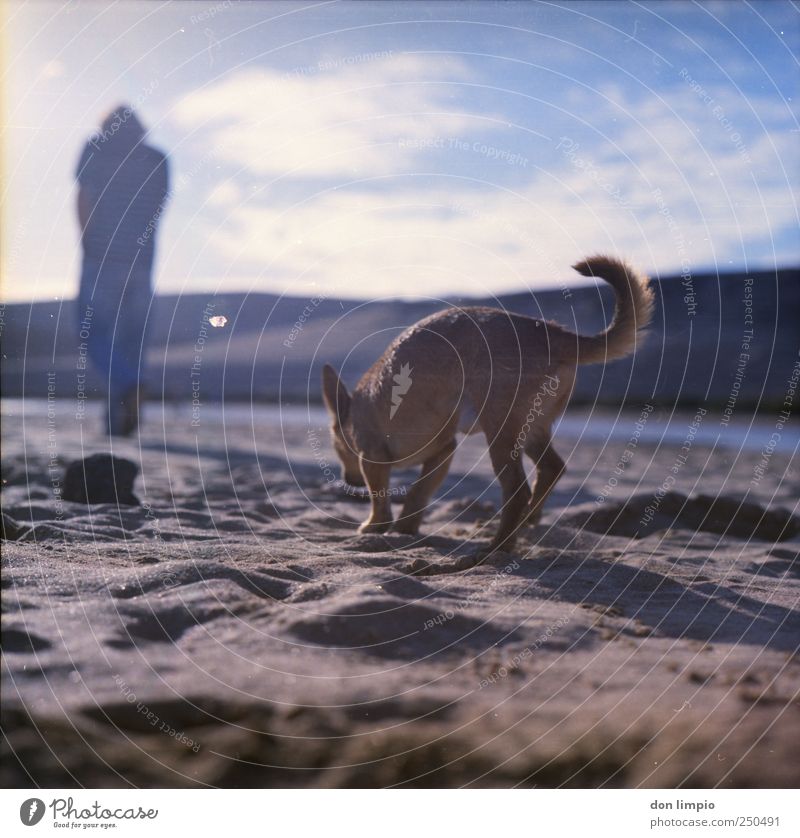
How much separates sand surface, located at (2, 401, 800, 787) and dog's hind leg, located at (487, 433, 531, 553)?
0.65ft

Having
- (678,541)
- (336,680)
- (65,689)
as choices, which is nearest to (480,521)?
(678,541)

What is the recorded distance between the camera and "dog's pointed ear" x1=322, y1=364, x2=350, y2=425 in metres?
6.89

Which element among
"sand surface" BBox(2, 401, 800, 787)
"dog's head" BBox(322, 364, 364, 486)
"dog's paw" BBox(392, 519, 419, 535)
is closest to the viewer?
"sand surface" BBox(2, 401, 800, 787)

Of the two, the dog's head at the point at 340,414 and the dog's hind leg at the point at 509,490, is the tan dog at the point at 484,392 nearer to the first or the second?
the dog's hind leg at the point at 509,490

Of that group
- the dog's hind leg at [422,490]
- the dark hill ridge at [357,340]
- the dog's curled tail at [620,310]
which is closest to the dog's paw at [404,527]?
the dog's hind leg at [422,490]

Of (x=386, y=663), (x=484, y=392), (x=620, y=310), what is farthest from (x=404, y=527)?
(x=386, y=663)

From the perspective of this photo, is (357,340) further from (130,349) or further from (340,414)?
(130,349)

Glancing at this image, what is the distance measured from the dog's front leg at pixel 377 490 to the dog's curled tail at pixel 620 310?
1.86 meters

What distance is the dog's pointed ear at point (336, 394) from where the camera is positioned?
22.6 feet

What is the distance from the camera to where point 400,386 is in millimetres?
6168
